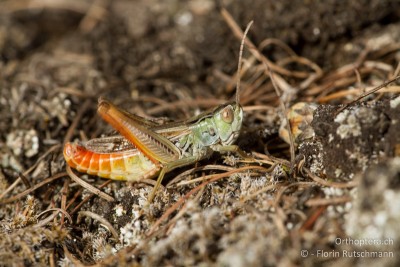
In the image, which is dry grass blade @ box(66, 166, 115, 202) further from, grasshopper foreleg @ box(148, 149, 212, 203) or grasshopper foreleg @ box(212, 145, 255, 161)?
grasshopper foreleg @ box(212, 145, 255, 161)

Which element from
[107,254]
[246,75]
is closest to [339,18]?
[246,75]

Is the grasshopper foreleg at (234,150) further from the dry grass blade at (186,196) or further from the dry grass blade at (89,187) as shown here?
the dry grass blade at (89,187)

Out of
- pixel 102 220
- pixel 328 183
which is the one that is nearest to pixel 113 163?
pixel 102 220

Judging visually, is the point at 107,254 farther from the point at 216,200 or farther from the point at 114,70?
the point at 114,70

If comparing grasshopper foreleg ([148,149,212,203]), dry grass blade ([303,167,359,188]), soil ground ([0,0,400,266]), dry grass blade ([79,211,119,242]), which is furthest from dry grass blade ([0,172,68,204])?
dry grass blade ([303,167,359,188])

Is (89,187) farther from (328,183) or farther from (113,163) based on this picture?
(328,183)

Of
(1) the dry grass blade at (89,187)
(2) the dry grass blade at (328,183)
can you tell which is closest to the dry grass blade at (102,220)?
(1) the dry grass blade at (89,187)
